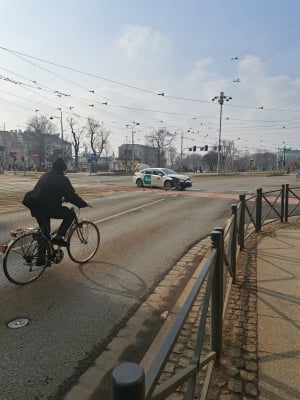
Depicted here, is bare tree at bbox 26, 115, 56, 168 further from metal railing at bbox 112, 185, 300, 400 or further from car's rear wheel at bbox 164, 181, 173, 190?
metal railing at bbox 112, 185, 300, 400

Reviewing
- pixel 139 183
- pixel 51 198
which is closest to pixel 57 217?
pixel 51 198

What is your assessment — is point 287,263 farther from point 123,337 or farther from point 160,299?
point 123,337

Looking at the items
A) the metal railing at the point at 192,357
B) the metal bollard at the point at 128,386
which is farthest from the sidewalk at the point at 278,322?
the metal bollard at the point at 128,386

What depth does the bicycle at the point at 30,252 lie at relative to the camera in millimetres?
5367

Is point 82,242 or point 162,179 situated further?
point 162,179

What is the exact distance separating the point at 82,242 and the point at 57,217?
916 millimetres

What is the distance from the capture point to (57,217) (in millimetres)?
5973

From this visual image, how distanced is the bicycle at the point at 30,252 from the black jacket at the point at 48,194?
366 mm

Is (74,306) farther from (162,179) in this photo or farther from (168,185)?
(162,179)

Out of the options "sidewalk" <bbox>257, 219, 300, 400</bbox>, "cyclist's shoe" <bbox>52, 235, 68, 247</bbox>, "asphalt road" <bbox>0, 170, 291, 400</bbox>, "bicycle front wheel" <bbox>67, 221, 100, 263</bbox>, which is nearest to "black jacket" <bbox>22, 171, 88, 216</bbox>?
"cyclist's shoe" <bbox>52, 235, 68, 247</bbox>

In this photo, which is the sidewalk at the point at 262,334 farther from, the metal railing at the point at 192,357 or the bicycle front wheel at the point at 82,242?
the bicycle front wheel at the point at 82,242

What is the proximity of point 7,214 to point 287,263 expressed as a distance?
376 inches

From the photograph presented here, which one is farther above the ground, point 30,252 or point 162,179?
point 162,179

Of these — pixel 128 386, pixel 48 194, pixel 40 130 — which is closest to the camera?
pixel 128 386
